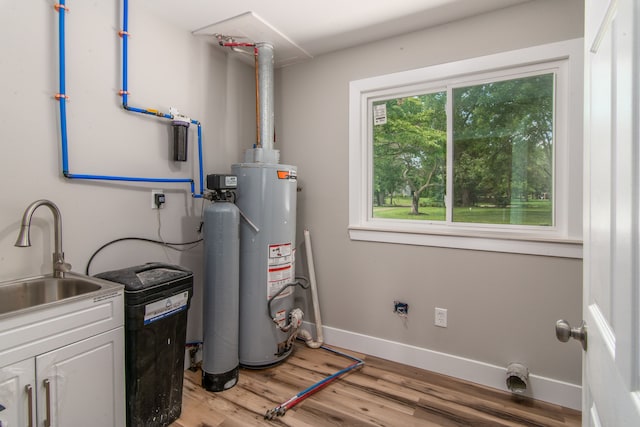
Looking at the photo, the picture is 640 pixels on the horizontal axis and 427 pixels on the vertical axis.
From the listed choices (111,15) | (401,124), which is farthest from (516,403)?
(111,15)

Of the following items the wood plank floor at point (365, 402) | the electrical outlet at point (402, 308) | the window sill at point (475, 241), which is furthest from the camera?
the electrical outlet at point (402, 308)

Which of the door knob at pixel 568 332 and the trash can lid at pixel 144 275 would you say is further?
the trash can lid at pixel 144 275

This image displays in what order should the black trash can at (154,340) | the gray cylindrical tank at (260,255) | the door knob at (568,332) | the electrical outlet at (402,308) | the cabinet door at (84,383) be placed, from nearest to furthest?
1. the door knob at (568,332)
2. the cabinet door at (84,383)
3. the black trash can at (154,340)
4. the gray cylindrical tank at (260,255)
5. the electrical outlet at (402,308)

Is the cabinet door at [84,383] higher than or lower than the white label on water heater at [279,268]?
lower

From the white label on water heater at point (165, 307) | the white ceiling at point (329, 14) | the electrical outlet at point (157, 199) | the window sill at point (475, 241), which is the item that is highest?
the white ceiling at point (329, 14)

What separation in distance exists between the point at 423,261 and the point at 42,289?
2250 mm

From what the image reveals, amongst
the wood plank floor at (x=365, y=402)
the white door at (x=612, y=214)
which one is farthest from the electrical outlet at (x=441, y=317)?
the white door at (x=612, y=214)

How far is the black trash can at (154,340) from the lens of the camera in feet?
5.03

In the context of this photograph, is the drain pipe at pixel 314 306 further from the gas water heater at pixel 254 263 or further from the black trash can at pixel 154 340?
the black trash can at pixel 154 340

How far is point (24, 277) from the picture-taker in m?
1.50

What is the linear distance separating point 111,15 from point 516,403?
132 inches

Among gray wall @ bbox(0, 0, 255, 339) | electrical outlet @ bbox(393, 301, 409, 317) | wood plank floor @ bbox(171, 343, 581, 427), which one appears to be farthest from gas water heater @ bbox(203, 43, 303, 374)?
electrical outlet @ bbox(393, 301, 409, 317)

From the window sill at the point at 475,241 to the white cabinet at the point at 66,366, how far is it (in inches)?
67.7

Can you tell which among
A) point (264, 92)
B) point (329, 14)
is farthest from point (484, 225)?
point (264, 92)
